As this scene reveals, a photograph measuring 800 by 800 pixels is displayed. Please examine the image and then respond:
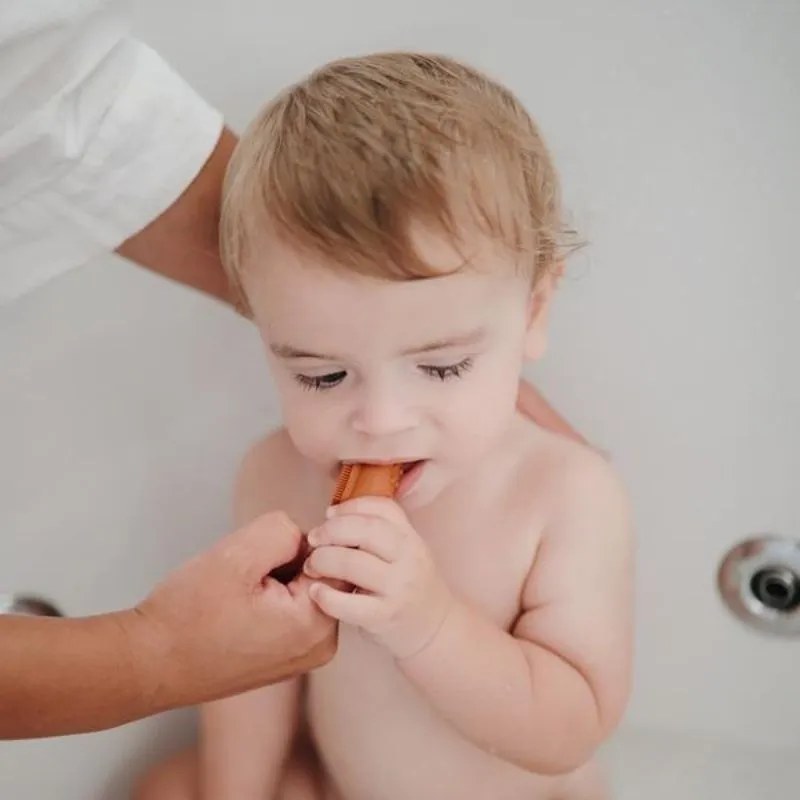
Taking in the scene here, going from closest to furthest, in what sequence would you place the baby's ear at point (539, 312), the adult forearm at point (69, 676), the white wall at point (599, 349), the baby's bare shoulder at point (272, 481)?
the adult forearm at point (69, 676)
the baby's ear at point (539, 312)
the baby's bare shoulder at point (272, 481)
the white wall at point (599, 349)

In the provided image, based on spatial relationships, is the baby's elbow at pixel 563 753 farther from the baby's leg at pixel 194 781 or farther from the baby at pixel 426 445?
the baby's leg at pixel 194 781

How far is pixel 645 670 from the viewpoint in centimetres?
98

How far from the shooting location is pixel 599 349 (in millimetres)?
949

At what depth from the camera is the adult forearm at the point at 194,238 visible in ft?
2.52

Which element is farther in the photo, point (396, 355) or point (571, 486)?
point (571, 486)

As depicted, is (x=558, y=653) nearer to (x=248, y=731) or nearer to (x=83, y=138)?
(x=248, y=731)

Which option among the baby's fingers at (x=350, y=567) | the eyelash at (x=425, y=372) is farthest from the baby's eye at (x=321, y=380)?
the baby's fingers at (x=350, y=567)

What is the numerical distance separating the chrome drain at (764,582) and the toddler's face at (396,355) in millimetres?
409

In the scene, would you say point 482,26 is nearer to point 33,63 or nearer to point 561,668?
point 33,63

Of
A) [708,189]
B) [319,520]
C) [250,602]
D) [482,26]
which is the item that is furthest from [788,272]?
[250,602]

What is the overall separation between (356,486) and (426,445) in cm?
5

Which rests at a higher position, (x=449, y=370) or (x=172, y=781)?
(x=449, y=370)

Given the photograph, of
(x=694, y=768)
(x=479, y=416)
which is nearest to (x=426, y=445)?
(x=479, y=416)

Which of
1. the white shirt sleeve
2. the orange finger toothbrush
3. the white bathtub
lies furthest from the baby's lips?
the white bathtub
